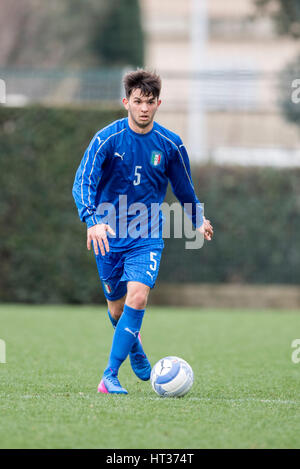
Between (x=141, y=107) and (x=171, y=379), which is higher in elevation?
(x=141, y=107)

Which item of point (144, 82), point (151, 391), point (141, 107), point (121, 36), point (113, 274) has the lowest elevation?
point (151, 391)

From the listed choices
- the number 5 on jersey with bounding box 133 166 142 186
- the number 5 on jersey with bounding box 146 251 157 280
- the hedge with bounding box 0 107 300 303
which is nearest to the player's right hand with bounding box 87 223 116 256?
the number 5 on jersey with bounding box 146 251 157 280

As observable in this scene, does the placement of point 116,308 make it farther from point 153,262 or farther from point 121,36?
point 121,36

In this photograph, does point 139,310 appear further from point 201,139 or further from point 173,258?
point 201,139

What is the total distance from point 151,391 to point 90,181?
64.9 inches

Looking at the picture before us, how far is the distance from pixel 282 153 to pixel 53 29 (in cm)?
2002

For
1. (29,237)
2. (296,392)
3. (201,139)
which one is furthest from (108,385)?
(201,139)

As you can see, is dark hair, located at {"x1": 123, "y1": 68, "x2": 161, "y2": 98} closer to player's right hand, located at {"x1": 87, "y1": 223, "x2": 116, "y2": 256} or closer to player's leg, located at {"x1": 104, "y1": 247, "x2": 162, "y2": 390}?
player's right hand, located at {"x1": 87, "y1": 223, "x2": 116, "y2": 256}

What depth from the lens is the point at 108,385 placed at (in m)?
5.92

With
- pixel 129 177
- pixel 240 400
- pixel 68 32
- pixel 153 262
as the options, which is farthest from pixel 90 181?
pixel 68 32

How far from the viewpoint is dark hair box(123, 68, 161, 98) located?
234 inches

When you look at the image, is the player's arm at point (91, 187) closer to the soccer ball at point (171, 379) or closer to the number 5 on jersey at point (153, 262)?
the number 5 on jersey at point (153, 262)

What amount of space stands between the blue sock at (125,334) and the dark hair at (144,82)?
1.57 meters

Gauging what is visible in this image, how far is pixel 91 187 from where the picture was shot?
601 centimetres
